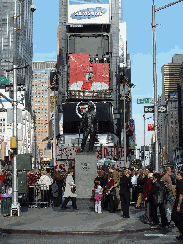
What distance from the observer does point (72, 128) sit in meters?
84.1

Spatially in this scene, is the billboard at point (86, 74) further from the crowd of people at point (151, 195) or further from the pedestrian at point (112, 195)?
the pedestrian at point (112, 195)

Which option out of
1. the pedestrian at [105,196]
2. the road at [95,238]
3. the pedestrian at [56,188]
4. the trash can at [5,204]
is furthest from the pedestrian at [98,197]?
the road at [95,238]

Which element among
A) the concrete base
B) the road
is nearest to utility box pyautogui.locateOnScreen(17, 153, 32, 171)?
the concrete base

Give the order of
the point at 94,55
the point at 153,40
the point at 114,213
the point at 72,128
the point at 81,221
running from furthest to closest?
the point at 94,55 < the point at 72,128 < the point at 153,40 < the point at 114,213 < the point at 81,221

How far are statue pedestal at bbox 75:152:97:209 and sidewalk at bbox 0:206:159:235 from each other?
134 centimetres

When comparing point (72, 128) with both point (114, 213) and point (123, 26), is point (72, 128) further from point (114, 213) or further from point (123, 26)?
point (114, 213)

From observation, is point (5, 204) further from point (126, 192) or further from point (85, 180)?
point (126, 192)

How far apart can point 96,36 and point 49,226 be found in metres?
78.6

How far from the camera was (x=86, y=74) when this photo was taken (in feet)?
282

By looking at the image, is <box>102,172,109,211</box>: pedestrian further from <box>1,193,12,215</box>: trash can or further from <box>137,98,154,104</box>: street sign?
<box>137,98,154,104</box>: street sign

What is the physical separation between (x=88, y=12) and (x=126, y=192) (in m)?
74.8

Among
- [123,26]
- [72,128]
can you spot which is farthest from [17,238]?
[123,26]

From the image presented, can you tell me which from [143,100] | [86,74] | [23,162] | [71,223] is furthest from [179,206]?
[86,74]

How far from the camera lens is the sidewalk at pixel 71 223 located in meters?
14.9
